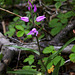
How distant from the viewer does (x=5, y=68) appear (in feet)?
5.21

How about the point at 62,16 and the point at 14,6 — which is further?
the point at 14,6

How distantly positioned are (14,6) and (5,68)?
7.02 ft

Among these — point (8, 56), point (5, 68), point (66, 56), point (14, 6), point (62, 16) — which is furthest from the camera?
point (14, 6)

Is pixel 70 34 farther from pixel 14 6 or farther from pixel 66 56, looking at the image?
pixel 14 6

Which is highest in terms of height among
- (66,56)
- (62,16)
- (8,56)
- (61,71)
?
(62,16)

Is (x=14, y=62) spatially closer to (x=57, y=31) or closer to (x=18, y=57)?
(x=18, y=57)

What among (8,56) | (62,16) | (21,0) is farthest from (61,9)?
(8,56)

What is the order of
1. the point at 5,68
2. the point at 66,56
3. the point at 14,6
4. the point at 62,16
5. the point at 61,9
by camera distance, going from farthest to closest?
the point at 14,6
the point at 61,9
the point at 62,16
the point at 66,56
the point at 5,68

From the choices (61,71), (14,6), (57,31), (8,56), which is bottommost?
(61,71)

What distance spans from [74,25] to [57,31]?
0.33m

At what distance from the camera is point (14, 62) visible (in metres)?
1.95

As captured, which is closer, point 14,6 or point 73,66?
point 73,66

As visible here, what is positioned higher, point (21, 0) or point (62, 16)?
point (21, 0)

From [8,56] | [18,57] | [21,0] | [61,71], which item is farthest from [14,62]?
[21,0]
